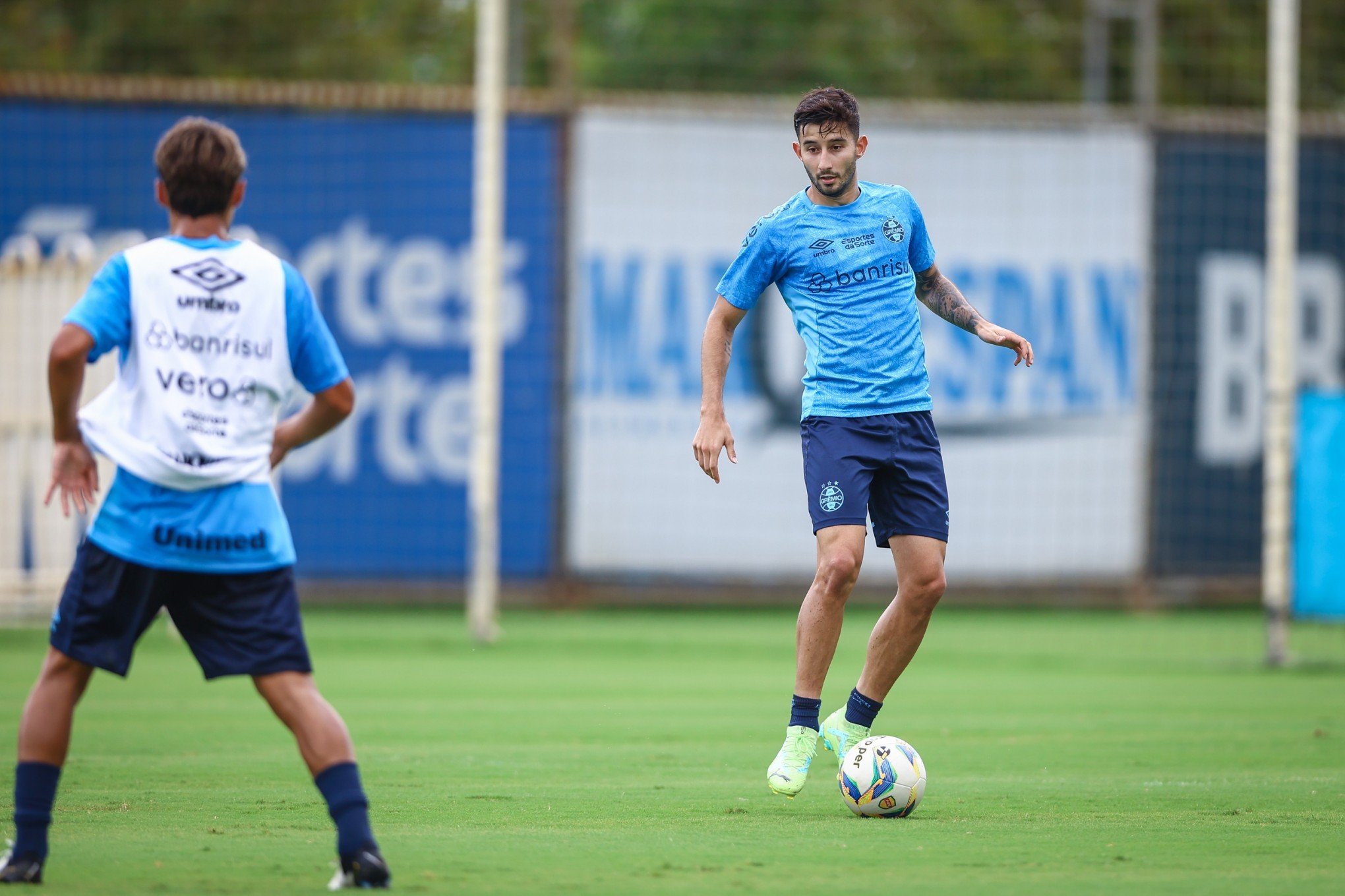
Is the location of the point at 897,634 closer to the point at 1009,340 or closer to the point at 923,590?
the point at 923,590

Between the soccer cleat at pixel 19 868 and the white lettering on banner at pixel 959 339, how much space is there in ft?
42.3

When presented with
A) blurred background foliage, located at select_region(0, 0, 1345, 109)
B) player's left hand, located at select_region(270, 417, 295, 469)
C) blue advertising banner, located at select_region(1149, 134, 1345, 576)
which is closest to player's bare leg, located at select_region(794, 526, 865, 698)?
player's left hand, located at select_region(270, 417, 295, 469)

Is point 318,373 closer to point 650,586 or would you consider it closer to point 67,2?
point 650,586

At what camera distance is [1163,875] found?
193 inches

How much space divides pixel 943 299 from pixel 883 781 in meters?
1.96

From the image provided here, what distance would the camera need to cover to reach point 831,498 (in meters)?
6.43

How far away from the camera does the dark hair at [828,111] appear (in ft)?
21.1

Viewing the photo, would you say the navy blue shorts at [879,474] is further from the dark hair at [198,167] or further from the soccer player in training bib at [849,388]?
the dark hair at [198,167]

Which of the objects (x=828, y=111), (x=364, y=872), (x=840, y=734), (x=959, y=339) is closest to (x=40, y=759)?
(x=364, y=872)

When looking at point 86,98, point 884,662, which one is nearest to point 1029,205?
point 86,98

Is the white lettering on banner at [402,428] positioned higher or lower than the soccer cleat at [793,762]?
higher

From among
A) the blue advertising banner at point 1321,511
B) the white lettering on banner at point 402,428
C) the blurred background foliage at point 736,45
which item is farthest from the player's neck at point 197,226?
the blurred background foliage at point 736,45

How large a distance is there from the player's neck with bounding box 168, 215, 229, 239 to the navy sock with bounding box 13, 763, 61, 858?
142cm

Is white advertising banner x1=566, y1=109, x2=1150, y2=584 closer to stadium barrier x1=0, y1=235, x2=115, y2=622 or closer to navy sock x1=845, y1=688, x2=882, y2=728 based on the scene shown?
stadium barrier x1=0, y1=235, x2=115, y2=622
